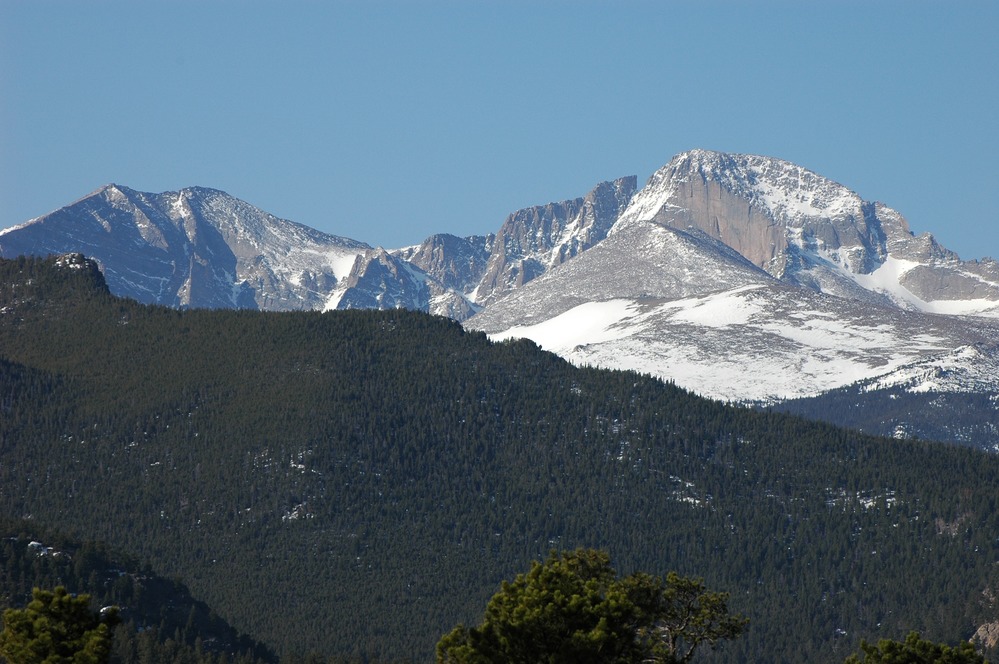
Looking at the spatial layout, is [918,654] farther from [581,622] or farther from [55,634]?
[55,634]

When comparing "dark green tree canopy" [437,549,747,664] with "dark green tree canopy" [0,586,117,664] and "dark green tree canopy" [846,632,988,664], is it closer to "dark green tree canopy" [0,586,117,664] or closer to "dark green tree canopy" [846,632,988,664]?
"dark green tree canopy" [846,632,988,664]

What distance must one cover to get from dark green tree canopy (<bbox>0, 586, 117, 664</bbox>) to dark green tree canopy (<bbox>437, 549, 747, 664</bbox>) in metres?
19.9

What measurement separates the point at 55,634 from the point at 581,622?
3050 centimetres

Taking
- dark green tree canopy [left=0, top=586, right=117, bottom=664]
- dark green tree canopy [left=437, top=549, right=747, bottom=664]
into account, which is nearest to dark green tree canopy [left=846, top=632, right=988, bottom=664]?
dark green tree canopy [left=437, top=549, right=747, bottom=664]

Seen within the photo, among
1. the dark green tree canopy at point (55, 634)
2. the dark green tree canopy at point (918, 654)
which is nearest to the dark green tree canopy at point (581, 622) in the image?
the dark green tree canopy at point (918, 654)

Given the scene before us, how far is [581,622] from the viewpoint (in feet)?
355

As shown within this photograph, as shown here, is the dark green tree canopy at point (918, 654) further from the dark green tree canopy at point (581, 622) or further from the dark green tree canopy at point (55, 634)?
the dark green tree canopy at point (55, 634)

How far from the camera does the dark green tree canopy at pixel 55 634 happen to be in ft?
356

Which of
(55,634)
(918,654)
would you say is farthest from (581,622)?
(55,634)

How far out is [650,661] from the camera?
110688mm

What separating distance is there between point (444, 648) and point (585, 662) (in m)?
8.59

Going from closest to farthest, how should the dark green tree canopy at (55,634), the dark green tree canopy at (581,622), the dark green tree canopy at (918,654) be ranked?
1. the dark green tree canopy at (581,622)
2. the dark green tree canopy at (55,634)
3. the dark green tree canopy at (918,654)

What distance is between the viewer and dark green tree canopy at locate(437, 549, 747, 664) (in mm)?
107938

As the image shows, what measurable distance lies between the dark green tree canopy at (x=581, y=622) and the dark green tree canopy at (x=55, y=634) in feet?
65.4
